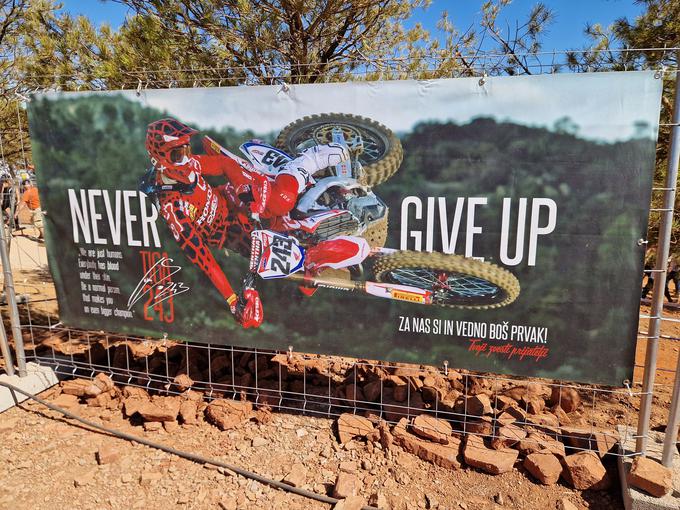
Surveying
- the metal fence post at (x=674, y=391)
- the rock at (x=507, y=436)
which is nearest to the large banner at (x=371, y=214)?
the metal fence post at (x=674, y=391)

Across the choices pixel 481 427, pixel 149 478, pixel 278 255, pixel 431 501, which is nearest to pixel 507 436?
pixel 481 427

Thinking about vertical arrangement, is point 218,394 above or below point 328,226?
below

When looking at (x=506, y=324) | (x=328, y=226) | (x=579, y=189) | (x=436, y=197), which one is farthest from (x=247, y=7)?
(x=506, y=324)

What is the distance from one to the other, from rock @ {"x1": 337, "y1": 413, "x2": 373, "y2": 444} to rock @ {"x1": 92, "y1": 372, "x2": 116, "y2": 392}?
1.88 metres

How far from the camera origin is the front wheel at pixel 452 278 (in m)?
2.69

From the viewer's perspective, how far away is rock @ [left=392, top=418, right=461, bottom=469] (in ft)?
9.07

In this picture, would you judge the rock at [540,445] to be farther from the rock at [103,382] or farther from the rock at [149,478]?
the rock at [103,382]

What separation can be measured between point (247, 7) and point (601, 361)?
3.96 meters

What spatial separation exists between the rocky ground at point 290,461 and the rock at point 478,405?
0.03ft

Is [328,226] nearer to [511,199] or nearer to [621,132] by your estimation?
[511,199]

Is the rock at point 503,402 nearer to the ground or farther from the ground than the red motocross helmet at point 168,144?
nearer to the ground

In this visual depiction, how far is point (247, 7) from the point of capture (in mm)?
3990

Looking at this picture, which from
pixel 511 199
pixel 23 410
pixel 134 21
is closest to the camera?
pixel 511 199

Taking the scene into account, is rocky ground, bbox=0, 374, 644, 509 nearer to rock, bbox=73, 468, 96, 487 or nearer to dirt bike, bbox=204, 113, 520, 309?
rock, bbox=73, 468, 96, 487
